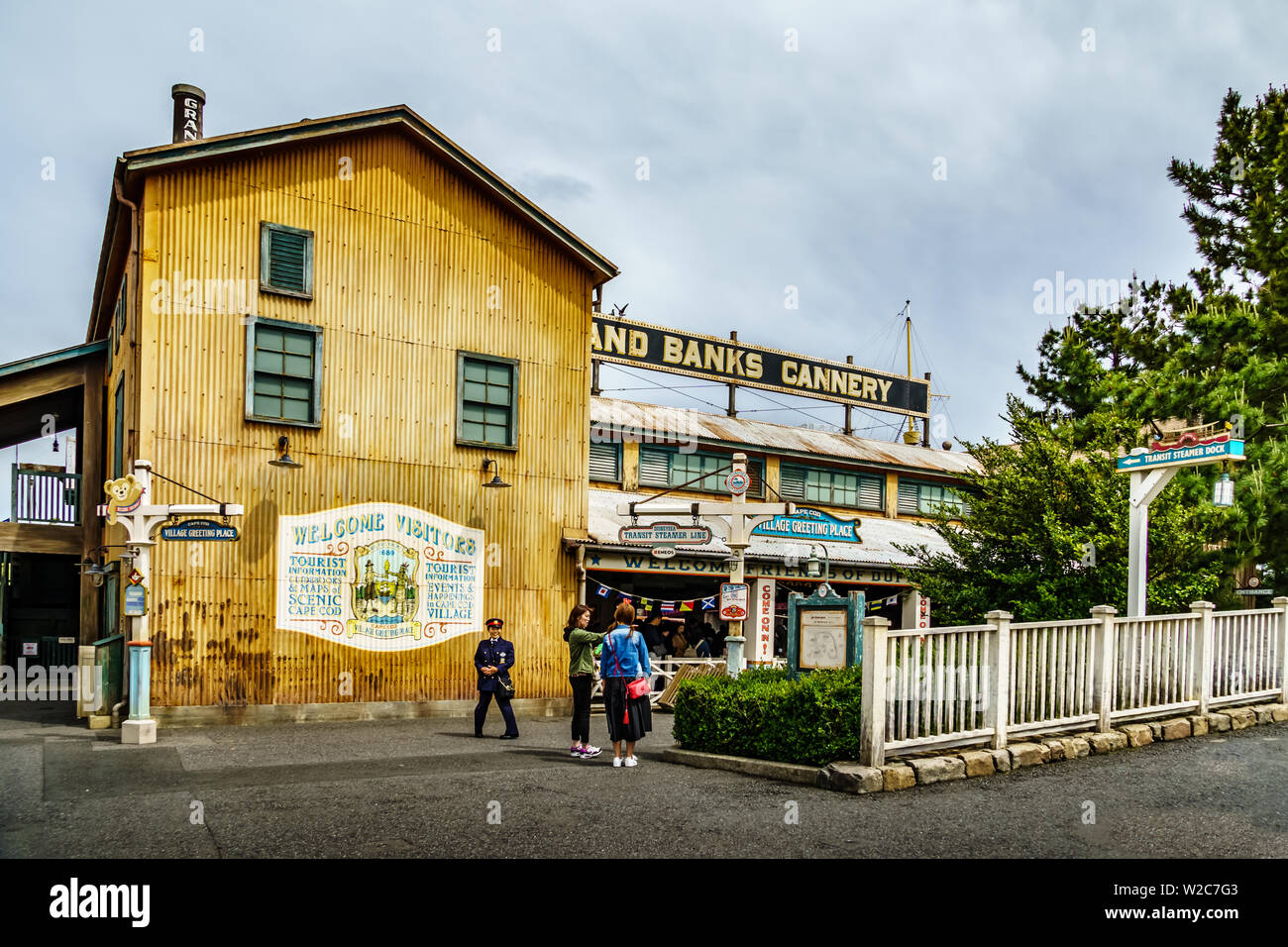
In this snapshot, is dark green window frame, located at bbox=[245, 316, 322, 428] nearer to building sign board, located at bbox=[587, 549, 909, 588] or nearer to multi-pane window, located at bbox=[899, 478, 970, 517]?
building sign board, located at bbox=[587, 549, 909, 588]

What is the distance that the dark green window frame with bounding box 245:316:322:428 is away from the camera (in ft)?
52.2

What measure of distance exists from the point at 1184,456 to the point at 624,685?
7.75 metres

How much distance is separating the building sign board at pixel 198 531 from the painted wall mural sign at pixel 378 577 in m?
2.33

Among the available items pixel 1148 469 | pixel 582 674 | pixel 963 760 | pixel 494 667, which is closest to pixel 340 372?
pixel 494 667

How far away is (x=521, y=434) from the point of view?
60.6 ft

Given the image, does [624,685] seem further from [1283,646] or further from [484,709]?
[1283,646]

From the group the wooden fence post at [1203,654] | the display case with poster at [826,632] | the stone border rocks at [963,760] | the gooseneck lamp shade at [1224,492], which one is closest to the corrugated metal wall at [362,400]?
the stone border rocks at [963,760]

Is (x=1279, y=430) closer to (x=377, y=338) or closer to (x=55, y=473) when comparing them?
(x=377, y=338)

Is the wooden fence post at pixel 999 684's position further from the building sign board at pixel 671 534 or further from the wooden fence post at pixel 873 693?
the building sign board at pixel 671 534

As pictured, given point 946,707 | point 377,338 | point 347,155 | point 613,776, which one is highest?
point 347,155

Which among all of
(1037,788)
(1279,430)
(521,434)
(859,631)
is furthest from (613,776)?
(1279,430)

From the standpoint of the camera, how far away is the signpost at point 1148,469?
13297 mm
